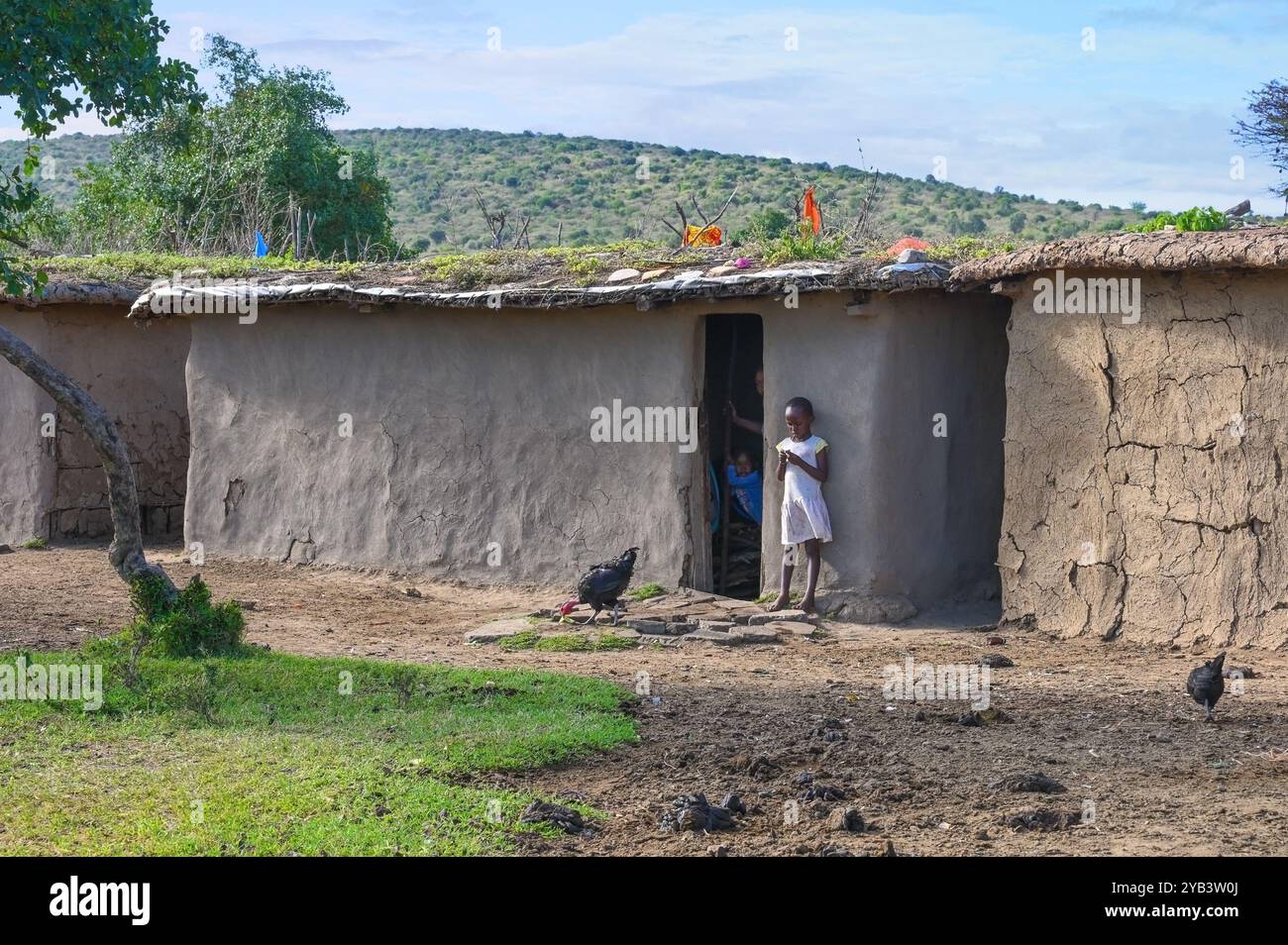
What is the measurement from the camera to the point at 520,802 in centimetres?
576

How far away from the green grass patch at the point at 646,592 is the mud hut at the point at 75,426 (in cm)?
595

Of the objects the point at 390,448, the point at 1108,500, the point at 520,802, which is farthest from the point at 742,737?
the point at 390,448

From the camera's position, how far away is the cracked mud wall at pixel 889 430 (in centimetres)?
1015

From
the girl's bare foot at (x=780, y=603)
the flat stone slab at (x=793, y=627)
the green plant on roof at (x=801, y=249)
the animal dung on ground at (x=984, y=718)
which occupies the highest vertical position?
the green plant on roof at (x=801, y=249)

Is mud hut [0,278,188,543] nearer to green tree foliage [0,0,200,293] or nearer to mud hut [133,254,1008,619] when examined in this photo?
mud hut [133,254,1008,619]

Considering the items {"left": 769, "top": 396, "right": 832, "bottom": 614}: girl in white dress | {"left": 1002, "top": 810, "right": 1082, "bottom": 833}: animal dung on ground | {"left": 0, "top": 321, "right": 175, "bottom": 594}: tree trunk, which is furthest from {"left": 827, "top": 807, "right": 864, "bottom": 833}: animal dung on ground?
{"left": 769, "top": 396, "right": 832, "bottom": 614}: girl in white dress

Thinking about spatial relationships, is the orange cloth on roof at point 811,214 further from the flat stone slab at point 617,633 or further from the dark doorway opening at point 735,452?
the flat stone slab at point 617,633

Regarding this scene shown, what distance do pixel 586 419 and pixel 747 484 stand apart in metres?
1.41

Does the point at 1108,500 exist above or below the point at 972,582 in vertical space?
above

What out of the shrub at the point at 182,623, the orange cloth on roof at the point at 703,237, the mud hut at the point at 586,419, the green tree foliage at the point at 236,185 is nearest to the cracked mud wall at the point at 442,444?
the mud hut at the point at 586,419

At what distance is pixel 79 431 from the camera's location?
1399cm

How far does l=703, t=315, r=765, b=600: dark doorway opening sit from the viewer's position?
1165cm
